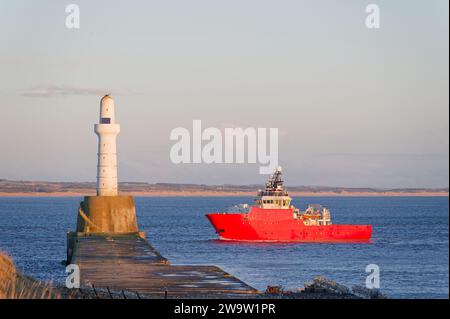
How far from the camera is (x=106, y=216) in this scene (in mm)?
51156

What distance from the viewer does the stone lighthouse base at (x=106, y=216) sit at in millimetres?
50969

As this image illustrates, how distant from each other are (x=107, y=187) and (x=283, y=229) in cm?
2467

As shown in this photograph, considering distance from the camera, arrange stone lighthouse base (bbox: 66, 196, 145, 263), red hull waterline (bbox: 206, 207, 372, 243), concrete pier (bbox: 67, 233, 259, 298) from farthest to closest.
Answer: red hull waterline (bbox: 206, 207, 372, 243)
stone lighthouse base (bbox: 66, 196, 145, 263)
concrete pier (bbox: 67, 233, 259, 298)

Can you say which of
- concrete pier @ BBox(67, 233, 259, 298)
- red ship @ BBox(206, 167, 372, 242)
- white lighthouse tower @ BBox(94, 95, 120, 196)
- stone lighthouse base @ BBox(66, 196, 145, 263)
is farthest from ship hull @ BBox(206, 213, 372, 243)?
concrete pier @ BBox(67, 233, 259, 298)

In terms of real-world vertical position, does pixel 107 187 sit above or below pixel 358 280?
above

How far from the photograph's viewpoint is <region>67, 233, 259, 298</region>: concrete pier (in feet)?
89.9

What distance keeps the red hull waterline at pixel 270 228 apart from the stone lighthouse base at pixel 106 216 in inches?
861

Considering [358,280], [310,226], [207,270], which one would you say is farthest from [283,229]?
[207,270]

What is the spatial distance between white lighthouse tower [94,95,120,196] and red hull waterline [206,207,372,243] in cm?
2241

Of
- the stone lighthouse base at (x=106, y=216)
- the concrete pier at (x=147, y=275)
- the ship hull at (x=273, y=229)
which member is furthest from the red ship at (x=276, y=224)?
the concrete pier at (x=147, y=275)

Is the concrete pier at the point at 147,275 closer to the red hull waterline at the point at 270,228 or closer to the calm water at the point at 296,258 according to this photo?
the calm water at the point at 296,258

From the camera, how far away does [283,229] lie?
73875mm

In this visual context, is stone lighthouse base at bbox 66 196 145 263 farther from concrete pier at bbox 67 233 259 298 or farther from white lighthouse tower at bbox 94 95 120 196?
concrete pier at bbox 67 233 259 298
